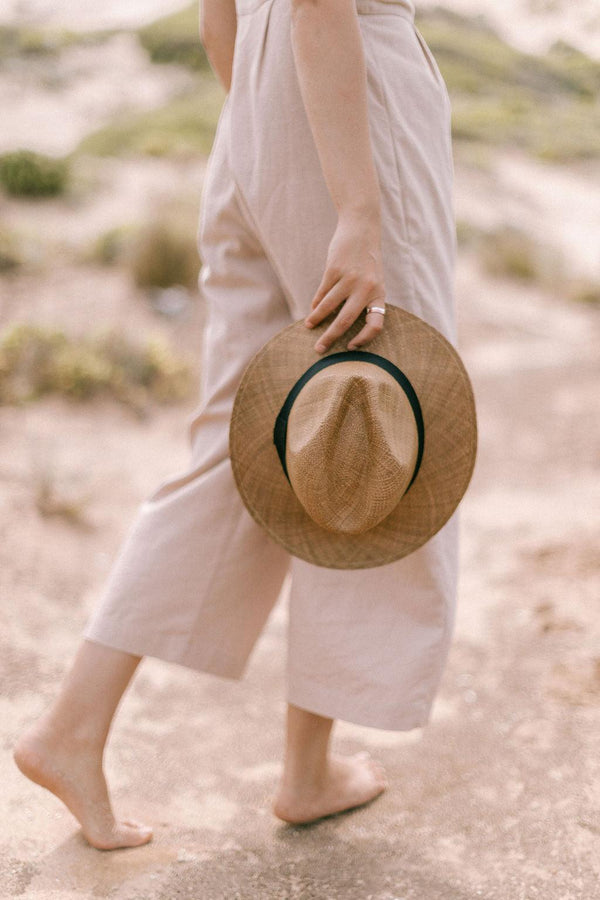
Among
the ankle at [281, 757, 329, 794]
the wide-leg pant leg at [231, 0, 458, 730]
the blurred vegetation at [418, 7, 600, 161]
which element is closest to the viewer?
the wide-leg pant leg at [231, 0, 458, 730]

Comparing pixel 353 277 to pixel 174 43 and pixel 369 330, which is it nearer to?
pixel 369 330

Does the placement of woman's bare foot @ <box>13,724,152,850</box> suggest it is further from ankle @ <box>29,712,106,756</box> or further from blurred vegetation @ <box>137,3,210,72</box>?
blurred vegetation @ <box>137,3,210,72</box>

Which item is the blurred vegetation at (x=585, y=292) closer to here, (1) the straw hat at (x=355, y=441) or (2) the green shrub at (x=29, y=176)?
(2) the green shrub at (x=29, y=176)

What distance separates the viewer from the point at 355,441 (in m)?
1.37

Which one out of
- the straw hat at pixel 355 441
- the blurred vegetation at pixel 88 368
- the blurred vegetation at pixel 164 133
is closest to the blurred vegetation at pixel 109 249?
the blurred vegetation at pixel 88 368

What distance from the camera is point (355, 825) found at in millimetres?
1859

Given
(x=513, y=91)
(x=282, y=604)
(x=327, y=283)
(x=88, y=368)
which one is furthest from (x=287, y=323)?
(x=513, y=91)

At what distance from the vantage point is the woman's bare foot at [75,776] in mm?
1615

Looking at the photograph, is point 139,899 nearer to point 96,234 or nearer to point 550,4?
point 96,234

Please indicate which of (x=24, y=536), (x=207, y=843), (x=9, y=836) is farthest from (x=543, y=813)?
(x=24, y=536)

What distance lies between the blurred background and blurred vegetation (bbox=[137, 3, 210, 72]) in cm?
1276

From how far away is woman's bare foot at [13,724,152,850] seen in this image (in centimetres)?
162

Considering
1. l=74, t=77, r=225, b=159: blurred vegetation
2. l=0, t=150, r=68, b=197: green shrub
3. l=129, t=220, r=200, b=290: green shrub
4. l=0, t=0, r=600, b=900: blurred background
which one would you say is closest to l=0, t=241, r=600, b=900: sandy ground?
l=0, t=0, r=600, b=900: blurred background

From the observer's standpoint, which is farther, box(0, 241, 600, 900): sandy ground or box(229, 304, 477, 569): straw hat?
box(0, 241, 600, 900): sandy ground
